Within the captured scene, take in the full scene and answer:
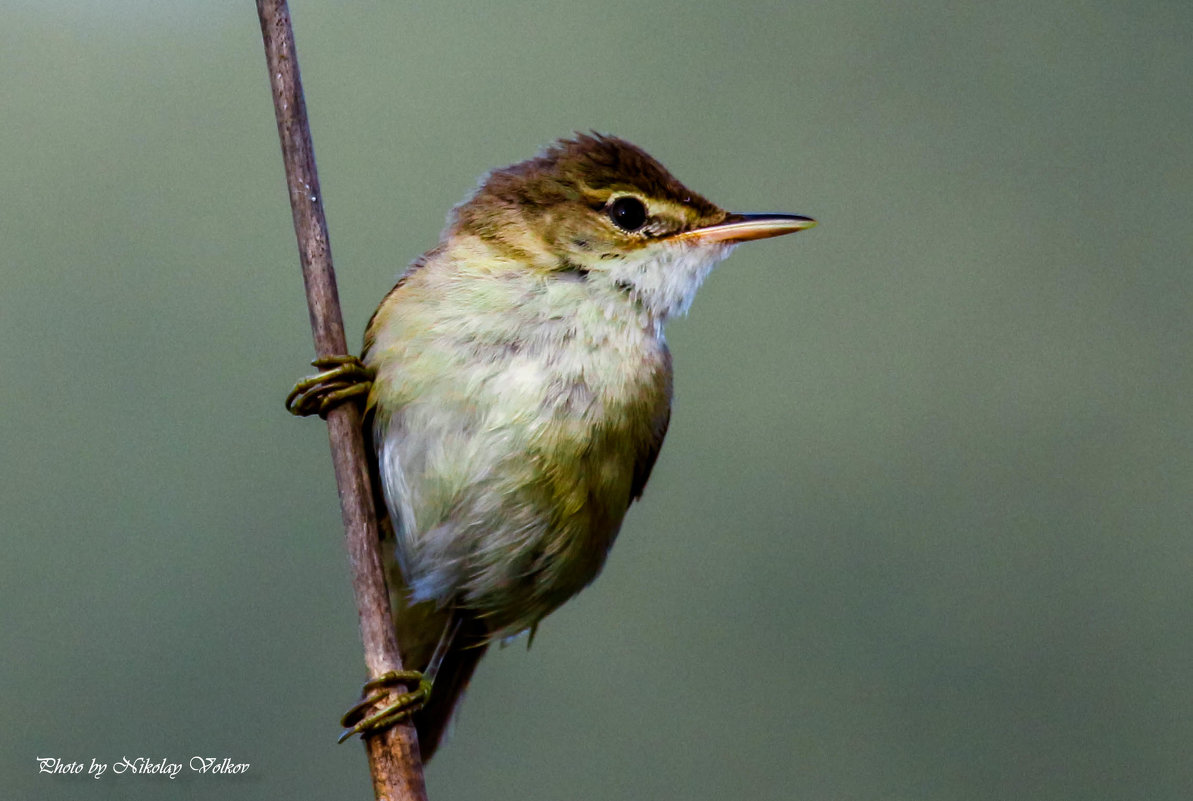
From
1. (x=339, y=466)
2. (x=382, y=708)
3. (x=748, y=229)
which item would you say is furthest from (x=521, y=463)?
(x=748, y=229)

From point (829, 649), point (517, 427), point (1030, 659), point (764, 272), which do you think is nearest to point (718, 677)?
point (829, 649)

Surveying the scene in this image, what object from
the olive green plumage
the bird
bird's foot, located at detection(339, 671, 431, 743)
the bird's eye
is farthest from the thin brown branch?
the bird's eye

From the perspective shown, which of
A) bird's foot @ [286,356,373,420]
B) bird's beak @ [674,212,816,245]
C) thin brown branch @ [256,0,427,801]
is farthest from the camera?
bird's beak @ [674,212,816,245]

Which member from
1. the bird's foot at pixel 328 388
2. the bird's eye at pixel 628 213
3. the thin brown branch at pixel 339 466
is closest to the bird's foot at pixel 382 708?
the thin brown branch at pixel 339 466

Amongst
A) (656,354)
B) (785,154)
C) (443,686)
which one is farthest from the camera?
(785,154)

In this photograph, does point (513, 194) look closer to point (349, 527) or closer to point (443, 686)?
point (349, 527)

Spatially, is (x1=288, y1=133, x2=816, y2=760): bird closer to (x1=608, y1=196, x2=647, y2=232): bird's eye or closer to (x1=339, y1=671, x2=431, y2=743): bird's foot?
(x1=608, y1=196, x2=647, y2=232): bird's eye

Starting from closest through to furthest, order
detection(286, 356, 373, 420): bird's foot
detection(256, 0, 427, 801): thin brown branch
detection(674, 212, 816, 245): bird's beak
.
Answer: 1. detection(256, 0, 427, 801): thin brown branch
2. detection(286, 356, 373, 420): bird's foot
3. detection(674, 212, 816, 245): bird's beak
